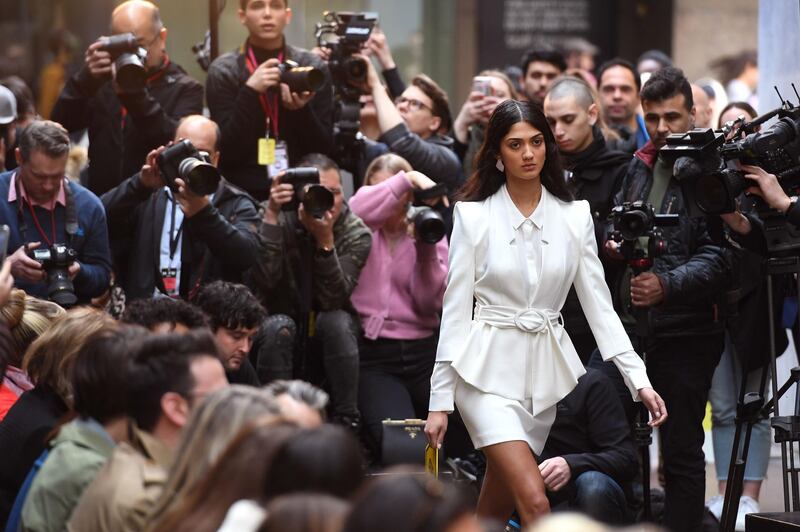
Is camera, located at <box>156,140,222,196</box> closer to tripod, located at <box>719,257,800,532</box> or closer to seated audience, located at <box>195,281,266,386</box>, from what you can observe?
seated audience, located at <box>195,281,266,386</box>

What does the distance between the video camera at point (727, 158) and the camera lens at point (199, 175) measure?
2039 millimetres

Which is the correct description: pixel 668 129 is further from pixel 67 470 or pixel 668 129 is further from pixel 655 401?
pixel 67 470

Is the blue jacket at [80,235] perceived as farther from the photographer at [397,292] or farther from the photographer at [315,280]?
the photographer at [397,292]

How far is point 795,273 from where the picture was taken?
21.7ft

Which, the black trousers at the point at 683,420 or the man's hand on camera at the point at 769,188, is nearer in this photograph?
the man's hand on camera at the point at 769,188

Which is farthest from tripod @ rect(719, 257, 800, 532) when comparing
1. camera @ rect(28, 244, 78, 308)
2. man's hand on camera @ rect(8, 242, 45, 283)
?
man's hand on camera @ rect(8, 242, 45, 283)

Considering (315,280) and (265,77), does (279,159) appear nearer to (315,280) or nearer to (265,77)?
(265,77)

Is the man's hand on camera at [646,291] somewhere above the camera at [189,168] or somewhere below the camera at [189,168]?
below

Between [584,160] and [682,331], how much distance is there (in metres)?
1.12

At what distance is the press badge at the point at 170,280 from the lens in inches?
292

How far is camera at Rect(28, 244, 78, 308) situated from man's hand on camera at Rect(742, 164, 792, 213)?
3.04m

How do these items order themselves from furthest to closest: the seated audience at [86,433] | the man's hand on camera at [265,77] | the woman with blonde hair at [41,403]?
the man's hand on camera at [265,77] → the woman with blonde hair at [41,403] → the seated audience at [86,433]

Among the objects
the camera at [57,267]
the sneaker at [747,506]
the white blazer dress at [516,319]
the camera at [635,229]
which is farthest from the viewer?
the sneaker at [747,506]

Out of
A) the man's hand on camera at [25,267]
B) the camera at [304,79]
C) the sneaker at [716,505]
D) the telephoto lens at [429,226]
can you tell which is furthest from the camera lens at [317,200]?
the sneaker at [716,505]
